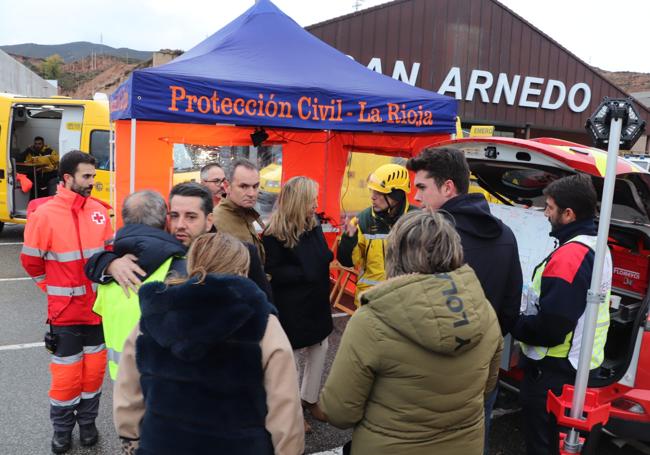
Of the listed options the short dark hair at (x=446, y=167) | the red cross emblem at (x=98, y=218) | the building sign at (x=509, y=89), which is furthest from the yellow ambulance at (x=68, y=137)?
the short dark hair at (x=446, y=167)

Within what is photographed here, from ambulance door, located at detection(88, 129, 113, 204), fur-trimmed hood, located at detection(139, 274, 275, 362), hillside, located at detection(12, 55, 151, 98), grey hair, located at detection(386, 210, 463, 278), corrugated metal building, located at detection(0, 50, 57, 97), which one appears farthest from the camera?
hillside, located at detection(12, 55, 151, 98)

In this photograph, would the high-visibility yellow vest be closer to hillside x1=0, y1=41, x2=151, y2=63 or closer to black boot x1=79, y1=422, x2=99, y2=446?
black boot x1=79, y1=422, x2=99, y2=446

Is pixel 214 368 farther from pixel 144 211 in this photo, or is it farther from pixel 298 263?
pixel 298 263

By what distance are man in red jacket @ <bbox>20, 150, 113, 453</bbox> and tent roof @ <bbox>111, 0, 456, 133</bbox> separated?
1.65 m

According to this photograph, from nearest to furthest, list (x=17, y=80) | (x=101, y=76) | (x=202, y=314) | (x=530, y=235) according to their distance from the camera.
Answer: (x=202, y=314) → (x=530, y=235) → (x=17, y=80) → (x=101, y=76)

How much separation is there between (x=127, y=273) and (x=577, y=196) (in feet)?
7.14

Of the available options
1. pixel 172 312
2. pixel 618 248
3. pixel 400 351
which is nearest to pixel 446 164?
pixel 400 351

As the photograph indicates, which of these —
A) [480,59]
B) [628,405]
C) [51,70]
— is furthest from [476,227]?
[51,70]

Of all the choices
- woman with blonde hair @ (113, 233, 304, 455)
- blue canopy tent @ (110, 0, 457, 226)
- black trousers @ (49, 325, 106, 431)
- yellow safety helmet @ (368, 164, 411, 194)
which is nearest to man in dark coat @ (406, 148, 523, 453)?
woman with blonde hair @ (113, 233, 304, 455)

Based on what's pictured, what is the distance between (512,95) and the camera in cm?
1565

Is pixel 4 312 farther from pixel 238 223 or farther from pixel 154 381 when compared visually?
pixel 154 381

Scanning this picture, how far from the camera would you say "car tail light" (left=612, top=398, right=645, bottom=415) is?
2822mm

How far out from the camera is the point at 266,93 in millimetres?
5168

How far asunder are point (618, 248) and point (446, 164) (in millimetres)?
2092
